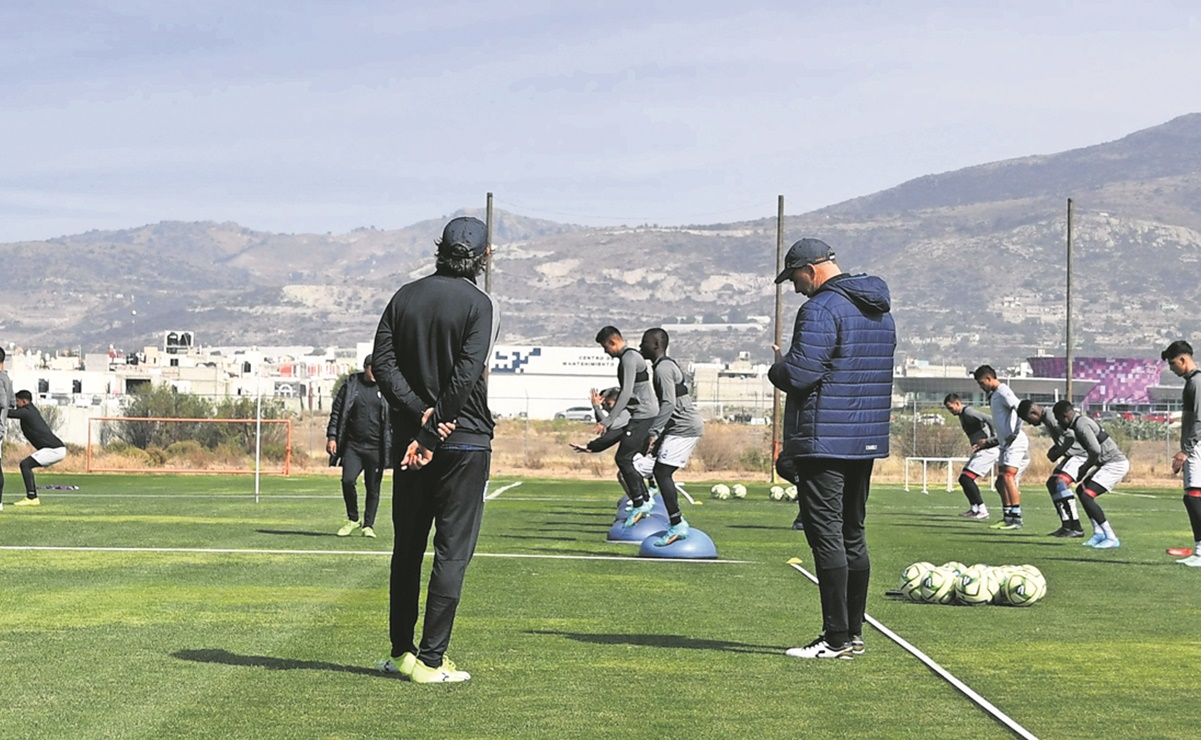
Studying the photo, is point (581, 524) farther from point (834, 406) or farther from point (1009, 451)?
point (834, 406)

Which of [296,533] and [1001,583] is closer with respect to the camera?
[1001,583]

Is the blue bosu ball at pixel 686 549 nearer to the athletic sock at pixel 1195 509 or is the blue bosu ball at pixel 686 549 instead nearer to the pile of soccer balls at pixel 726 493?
the athletic sock at pixel 1195 509

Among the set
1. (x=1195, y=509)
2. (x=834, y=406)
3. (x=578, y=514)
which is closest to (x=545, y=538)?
(x=578, y=514)

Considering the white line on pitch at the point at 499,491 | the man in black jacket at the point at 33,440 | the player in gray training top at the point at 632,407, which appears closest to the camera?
the player in gray training top at the point at 632,407

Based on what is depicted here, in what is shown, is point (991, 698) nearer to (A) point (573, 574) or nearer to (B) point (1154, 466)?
(A) point (573, 574)

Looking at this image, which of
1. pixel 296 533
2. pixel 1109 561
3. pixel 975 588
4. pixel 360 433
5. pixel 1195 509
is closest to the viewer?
pixel 975 588

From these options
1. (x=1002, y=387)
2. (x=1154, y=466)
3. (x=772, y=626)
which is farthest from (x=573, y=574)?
(x=1154, y=466)

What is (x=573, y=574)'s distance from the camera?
15.1m

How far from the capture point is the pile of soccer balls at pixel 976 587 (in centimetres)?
1312

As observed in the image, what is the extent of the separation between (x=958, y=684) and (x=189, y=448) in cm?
4289

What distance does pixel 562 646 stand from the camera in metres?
10.5

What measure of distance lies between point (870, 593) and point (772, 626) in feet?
8.47

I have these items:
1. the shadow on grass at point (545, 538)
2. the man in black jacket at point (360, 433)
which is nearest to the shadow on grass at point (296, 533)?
the man in black jacket at point (360, 433)

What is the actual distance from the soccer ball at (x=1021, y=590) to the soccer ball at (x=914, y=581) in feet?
1.95
